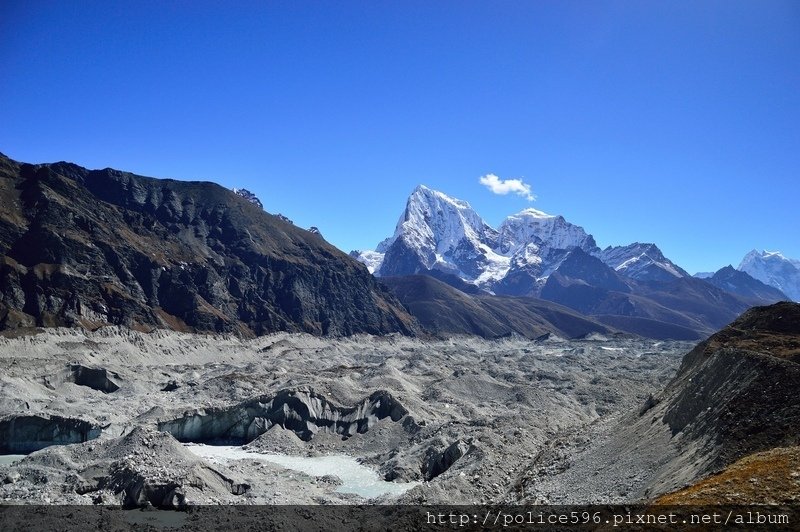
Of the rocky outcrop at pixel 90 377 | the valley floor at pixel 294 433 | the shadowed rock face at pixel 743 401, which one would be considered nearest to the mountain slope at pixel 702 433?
the shadowed rock face at pixel 743 401

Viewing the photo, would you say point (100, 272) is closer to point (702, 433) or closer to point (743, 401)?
point (702, 433)

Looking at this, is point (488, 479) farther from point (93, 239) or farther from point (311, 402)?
point (93, 239)

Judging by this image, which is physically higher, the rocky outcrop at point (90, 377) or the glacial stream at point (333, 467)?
the rocky outcrop at point (90, 377)

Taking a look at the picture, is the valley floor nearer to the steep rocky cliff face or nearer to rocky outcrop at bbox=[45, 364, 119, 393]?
rocky outcrop at bbox=[45, 364, 119, 393]

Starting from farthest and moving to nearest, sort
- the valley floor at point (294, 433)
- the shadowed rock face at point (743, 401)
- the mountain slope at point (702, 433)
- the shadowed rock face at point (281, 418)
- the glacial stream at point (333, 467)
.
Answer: the shadowed rock face at point (281, 418) → the glacial stream at point (333, 467) → the valley floor at point (294, 433) → the shadowed rock face at point (743, 401) → the mountain slope at point (702, 433)

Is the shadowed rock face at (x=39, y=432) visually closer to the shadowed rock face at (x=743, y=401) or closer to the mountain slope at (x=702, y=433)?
the mountain slope at (x=702, y=433)

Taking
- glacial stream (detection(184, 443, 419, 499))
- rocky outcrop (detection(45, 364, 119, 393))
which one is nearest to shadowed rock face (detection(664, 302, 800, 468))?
glacial stream (detection(184, 443, 419, 499))

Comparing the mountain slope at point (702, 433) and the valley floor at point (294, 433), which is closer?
the mountain slope at point (702, 433)

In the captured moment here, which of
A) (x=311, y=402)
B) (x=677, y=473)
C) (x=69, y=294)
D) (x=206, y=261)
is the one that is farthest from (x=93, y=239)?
(x=677, y=473)
